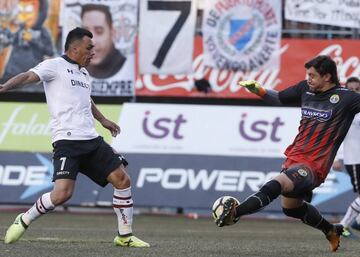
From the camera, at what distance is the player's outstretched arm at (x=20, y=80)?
9891mm

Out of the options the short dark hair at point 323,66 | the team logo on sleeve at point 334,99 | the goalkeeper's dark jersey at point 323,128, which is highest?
the short dark hair at point 323,66

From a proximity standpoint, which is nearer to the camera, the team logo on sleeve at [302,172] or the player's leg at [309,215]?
the team logo on sleeve at [302,172]

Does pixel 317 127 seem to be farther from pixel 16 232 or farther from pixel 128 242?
pixel 16 232

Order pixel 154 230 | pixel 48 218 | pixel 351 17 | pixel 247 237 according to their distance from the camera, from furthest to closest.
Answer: pixel 351 17, pixel 48 218, pixel 154 230, pixel 247 237

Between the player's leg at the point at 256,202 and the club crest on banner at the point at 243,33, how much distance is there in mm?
9940

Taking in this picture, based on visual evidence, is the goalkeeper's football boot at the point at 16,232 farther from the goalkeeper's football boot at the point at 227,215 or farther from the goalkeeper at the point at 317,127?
the goalkeeper at the point at 317,127

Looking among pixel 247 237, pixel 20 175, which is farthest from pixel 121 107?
pixel 247 237

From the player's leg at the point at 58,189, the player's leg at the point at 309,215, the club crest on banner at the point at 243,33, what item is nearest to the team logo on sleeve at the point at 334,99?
the player's leg at the point at 309,215

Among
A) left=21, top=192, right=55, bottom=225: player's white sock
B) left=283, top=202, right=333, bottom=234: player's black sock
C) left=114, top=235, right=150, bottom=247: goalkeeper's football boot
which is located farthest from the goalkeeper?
left=21, top=192, right=55, bottom=225: player's white sock

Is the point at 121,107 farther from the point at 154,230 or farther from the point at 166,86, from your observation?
the point at 154,230

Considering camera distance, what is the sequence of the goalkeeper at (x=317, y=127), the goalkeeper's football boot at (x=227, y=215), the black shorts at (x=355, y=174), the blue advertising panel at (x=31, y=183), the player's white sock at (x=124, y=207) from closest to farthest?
1. the goalkeeper's football boot at (x=227, y=215)
2. the goalkeeper at (x=317, y=127)
3. the player's white sock at (x=124, y=207)
4. the black shorts at (x=355, y=174)
5. the blue advertising panel at (x=31, y=183)

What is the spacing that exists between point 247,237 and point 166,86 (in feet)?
22.8

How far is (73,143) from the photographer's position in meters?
10.4

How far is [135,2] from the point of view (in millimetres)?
19312
